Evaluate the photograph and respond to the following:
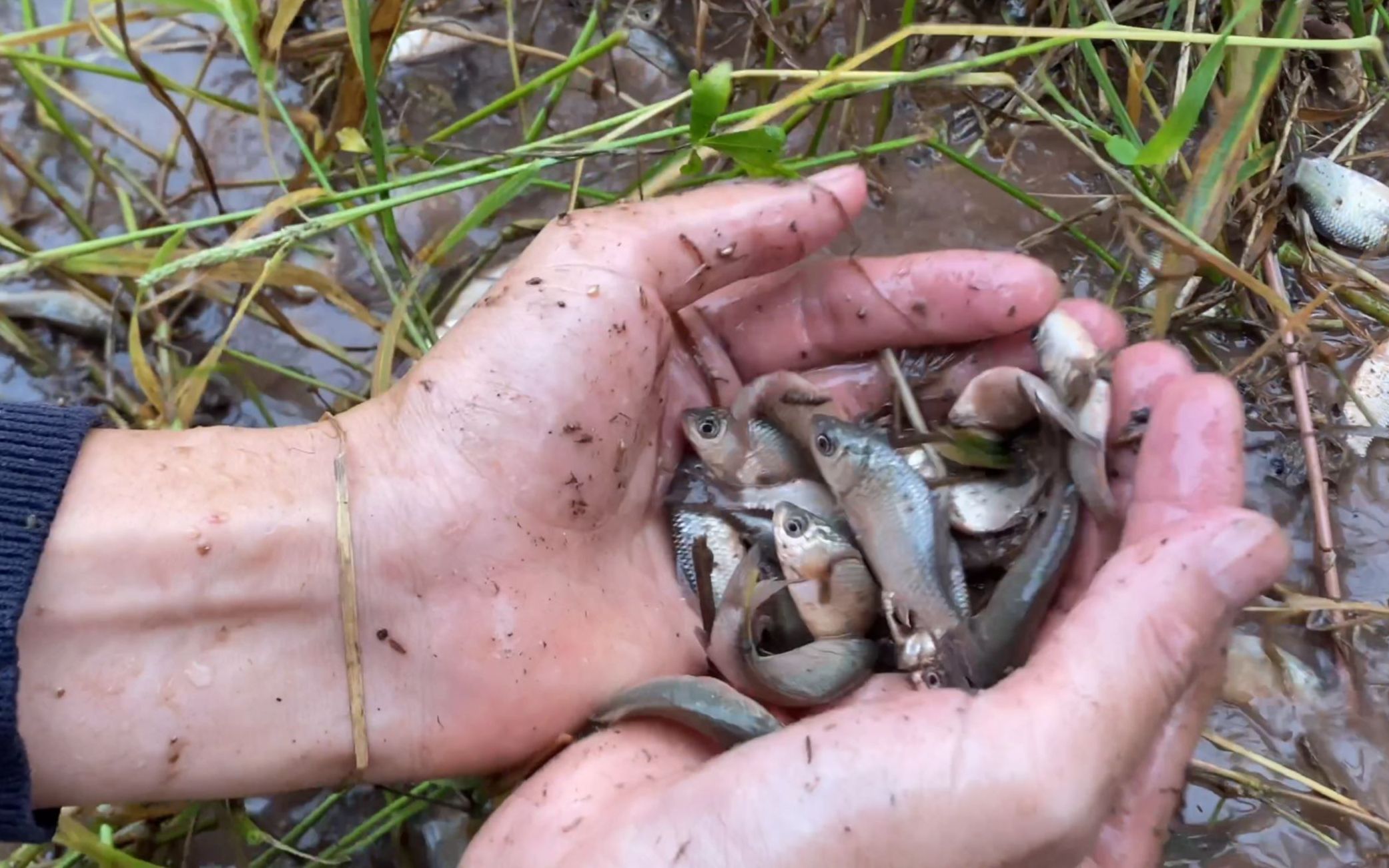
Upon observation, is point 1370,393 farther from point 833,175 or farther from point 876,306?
point 833,175

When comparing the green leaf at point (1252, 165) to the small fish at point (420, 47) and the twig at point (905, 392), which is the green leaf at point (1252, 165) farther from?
the small fish at point (420, 47)

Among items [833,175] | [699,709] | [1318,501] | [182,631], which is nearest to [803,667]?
[699,709]

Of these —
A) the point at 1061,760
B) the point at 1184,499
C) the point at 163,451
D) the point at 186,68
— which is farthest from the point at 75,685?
the point at 186,68

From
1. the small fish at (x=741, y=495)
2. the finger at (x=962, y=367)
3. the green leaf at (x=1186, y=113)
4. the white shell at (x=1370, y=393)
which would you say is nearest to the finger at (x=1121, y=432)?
the finger at (x=962, y=367)

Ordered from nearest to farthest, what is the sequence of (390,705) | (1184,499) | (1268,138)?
1. (1184,499)
2. (390,705)
3. (1268,138)

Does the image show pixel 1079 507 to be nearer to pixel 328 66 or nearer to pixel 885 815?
pixel 885 815

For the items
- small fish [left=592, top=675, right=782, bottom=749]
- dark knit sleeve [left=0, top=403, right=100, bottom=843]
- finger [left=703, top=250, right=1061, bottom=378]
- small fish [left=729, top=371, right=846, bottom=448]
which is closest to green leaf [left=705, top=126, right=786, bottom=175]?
finger [left=703, top=250, right=1061, bottom=378]

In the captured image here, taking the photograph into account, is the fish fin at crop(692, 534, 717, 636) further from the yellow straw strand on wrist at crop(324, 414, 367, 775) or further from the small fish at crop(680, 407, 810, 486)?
the yellow straw strand on wrist at crop(324, 414, 367, 775)
